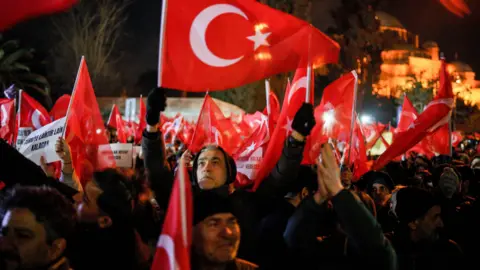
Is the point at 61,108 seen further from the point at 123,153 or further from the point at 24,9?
the point at 24,9

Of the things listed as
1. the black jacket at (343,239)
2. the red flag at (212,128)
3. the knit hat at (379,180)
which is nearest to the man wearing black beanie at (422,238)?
the black jacket at (343,239)

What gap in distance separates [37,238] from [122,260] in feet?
2.14

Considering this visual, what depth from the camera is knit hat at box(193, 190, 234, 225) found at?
266 centimetres

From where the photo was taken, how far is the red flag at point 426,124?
5.64 m

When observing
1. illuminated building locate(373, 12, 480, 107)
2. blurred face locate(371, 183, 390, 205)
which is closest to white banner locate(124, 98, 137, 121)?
blurred face locate(371, 183, 390, 205)

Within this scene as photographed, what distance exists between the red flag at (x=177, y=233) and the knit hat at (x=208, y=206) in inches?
11.3

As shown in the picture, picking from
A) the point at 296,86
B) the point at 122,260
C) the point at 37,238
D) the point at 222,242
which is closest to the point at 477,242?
the point at 296,86

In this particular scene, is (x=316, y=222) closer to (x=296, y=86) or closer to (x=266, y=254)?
(x=266, y=254)

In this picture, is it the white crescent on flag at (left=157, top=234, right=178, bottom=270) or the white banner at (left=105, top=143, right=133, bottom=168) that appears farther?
the white banner at (left=105, top=143, right=133, bottom=168)

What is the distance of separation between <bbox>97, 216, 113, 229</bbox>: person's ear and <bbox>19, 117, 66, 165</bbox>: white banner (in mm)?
1889

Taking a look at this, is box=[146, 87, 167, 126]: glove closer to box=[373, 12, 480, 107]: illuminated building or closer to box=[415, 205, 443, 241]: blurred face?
box=[415, 205, 443, 241]: blurred face

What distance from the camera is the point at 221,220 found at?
264cm

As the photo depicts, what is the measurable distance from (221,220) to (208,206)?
11 centimetres

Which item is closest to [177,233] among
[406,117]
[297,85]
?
[297,85]
